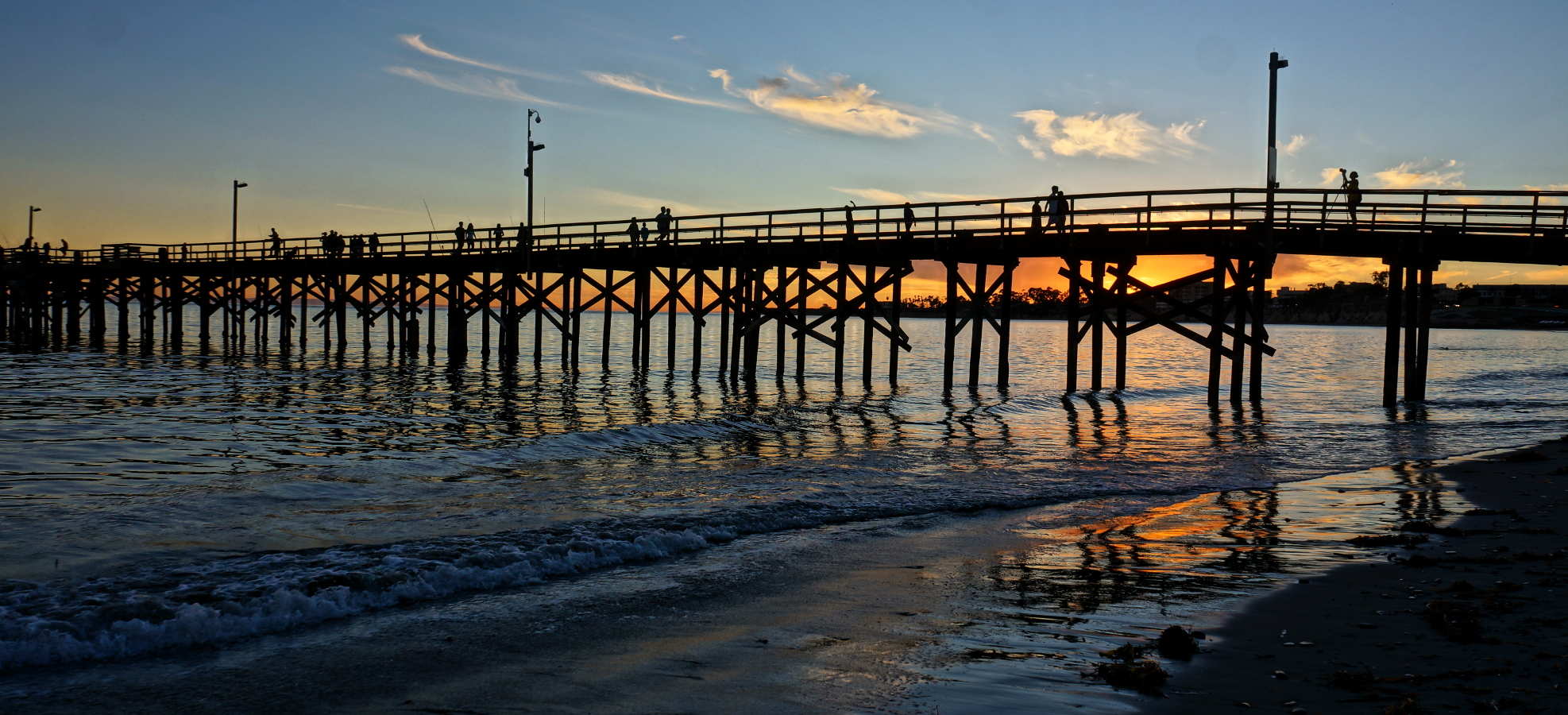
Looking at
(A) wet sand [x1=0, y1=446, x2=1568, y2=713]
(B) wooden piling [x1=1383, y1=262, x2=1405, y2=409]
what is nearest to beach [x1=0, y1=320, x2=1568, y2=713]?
(A) wet sand [x1=0, y1=446, x2=1568, y2=713]

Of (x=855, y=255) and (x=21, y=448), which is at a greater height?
(x=855, y=255)

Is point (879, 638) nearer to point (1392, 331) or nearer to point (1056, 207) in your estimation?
point (1056, 207)

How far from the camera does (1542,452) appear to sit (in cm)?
1334

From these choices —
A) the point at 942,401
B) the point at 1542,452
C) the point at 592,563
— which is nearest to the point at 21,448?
the point at 592,563

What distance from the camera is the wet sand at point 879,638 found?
4.41m

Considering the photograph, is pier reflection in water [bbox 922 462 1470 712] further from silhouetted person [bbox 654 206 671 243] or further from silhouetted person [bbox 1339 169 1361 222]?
silhouetted person [bbox 654 206 671 243]

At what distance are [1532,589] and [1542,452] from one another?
949cm

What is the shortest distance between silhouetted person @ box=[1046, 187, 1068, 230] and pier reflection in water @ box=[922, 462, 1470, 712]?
40.9 ft

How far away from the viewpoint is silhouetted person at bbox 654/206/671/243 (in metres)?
30.1

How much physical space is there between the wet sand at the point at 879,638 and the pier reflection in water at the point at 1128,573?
0.03 meters

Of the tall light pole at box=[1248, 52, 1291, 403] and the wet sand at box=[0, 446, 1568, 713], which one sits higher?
the tall light pole at box=[1248, 52, 1291, 403]

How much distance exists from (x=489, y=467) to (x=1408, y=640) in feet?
33.5

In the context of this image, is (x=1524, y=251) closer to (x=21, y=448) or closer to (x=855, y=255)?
(x=855, y=255)

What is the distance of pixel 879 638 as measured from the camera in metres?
5.36
